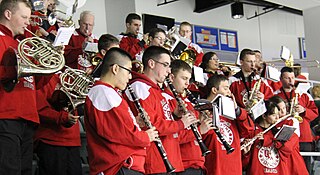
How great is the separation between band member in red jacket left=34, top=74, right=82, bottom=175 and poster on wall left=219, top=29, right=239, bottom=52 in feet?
30.6

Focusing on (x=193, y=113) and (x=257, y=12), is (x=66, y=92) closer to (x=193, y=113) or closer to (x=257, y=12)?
(x=193, y=113)

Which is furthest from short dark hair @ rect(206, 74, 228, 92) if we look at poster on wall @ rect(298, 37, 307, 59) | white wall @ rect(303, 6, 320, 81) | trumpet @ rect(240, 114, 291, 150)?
poster on wall @ rect(298, 37, 307, 59)

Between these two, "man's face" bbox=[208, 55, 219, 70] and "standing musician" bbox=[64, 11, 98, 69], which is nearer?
"standing musician" bbox=[64, 11, 98, 69]

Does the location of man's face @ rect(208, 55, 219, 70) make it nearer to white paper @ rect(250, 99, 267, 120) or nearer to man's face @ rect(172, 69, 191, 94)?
white paper @ rect(250, 99, 267, 120)

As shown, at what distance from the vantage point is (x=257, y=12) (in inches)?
575

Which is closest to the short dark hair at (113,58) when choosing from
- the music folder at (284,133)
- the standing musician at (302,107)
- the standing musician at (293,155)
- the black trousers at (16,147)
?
the black trousers at (16,147)

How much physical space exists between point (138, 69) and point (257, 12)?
10.0 metres

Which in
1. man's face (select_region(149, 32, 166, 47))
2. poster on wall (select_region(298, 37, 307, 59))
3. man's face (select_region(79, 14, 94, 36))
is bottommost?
man's face (select_region(149, 32, 166, 47))

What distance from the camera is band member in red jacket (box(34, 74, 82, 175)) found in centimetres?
436

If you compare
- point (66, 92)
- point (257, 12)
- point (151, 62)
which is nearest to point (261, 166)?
point (151, 62)

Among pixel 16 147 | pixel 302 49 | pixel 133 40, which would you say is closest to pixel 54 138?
pixel 16 147

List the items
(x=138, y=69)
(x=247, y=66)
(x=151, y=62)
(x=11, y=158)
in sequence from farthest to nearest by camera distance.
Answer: (x=247, y=66), (x=138, y=69), (x=151, y=62), (x=11, y=158)

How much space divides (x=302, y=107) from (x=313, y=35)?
4452 millimetres

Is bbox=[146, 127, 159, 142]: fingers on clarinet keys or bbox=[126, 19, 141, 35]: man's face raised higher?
bbox=[126, 19, 141, 35]: man's face
